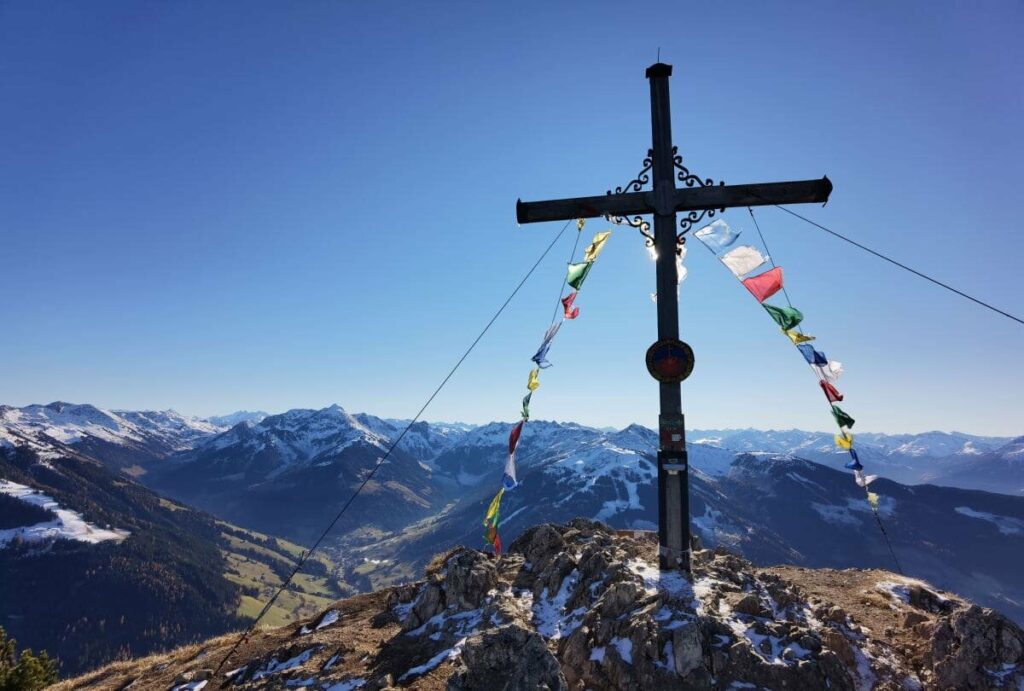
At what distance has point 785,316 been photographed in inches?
647

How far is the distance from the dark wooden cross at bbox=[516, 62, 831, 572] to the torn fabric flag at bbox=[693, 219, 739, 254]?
0.47 metres

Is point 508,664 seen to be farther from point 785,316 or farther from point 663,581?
point 785,316

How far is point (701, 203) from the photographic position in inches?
596

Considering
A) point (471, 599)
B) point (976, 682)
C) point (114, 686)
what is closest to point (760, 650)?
point (976, 682)

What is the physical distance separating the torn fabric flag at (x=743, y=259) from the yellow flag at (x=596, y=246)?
4.15 meters

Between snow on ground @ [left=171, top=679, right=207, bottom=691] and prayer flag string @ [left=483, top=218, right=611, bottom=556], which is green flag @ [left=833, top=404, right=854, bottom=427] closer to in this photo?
prayer flag string @ [left=483, top=218, right=611, bottom=556]

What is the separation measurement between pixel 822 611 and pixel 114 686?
23.9m

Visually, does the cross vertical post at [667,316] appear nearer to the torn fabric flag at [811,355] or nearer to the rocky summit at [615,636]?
the rocky summit at [615,636]

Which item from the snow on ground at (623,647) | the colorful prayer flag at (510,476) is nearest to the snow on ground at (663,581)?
the snow on ground at (623,647)

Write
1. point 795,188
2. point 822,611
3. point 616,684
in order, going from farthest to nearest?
point 795,188 < point 822,611 < point 616,684

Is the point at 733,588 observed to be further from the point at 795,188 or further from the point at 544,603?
the point at 795,188

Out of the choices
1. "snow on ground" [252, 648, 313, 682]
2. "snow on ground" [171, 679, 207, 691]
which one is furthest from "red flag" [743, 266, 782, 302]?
"snow on ground" [171, 679, 207, 691]

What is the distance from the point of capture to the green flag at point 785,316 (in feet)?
53.6

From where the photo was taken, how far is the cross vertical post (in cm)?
1490
